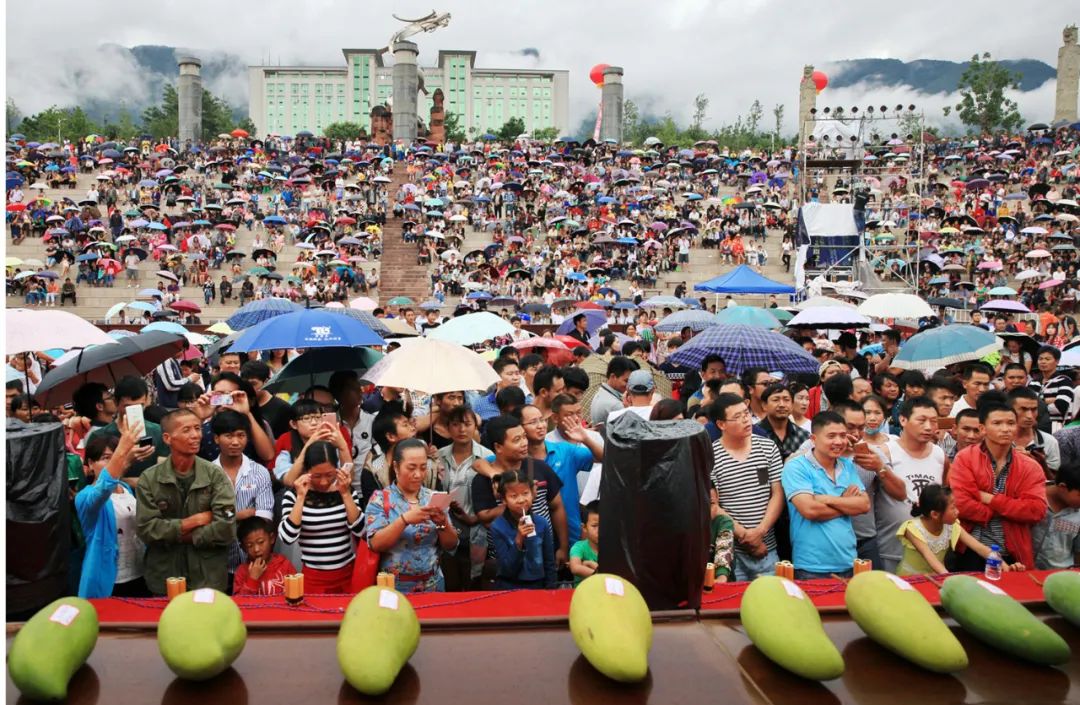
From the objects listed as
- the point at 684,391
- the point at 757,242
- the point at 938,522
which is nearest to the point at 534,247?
the point at 757,242

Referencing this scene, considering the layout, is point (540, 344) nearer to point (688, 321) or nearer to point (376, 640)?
point (688, 321)

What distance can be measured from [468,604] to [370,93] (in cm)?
10671

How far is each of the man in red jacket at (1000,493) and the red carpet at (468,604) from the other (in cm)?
135

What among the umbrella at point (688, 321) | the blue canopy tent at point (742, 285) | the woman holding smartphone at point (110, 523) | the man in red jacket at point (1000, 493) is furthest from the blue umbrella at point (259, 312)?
the man in red jacket at point (1000, 493)

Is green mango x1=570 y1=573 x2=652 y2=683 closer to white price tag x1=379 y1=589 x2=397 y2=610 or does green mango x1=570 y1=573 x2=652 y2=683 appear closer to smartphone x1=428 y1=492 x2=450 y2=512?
white price tag x1=379 y1=589 x2=397 y2=610

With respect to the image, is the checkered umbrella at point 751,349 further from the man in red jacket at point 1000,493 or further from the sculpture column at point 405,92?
the sculpture column at point 405,92

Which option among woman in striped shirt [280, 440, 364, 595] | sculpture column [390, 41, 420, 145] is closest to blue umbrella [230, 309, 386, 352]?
woman in striped shirt [280, 440, 364, 595]

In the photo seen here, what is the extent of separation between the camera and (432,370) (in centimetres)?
510

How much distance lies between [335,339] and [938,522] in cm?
406

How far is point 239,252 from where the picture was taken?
82.7ft

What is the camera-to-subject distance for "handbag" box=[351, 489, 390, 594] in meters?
3.84

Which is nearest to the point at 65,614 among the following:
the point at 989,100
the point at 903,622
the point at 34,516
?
the point at 34,516

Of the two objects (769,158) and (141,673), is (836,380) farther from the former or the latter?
(769,158)

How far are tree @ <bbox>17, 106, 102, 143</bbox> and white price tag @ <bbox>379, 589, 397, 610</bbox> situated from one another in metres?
70.2
